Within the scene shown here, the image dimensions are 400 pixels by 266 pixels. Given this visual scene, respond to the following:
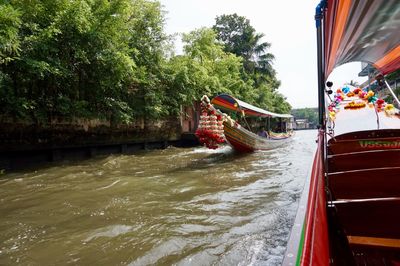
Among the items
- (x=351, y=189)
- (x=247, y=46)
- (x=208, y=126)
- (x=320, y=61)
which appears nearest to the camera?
(x=320, y=61)

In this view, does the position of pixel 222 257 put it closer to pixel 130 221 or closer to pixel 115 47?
pixel 130 221

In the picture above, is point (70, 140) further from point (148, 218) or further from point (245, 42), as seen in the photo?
point (245, 42)

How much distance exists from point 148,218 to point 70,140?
791 cm

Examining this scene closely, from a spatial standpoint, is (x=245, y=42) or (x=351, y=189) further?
(x=245, y=42)

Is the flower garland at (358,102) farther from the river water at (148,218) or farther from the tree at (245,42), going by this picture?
the tree at (245,42)

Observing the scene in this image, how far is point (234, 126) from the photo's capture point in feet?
35.2

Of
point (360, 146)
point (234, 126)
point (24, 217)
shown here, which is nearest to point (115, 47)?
point (234, 126)

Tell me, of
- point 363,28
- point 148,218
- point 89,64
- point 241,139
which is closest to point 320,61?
point 363,28

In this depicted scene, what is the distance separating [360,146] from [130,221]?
3.50 m

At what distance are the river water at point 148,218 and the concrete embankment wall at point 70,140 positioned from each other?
6.25 ft

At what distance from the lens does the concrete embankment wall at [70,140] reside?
29.1ft

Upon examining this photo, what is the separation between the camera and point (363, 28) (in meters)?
2.58

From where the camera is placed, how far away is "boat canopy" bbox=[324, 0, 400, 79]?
2010 millimetres

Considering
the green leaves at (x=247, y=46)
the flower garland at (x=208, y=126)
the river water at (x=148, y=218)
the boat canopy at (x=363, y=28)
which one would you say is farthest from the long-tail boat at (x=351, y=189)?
the green leaves at (x=247, y=46)
